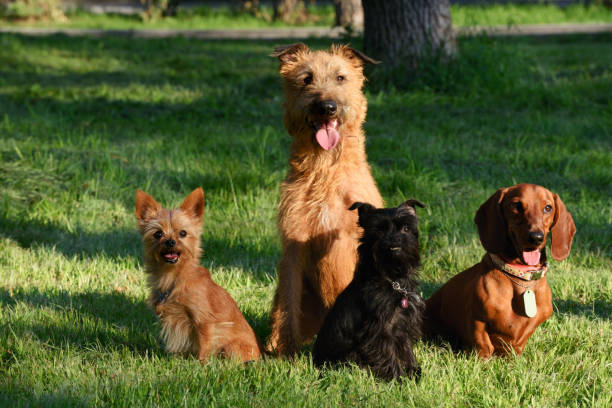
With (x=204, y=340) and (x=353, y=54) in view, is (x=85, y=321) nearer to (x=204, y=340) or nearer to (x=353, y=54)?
(x=204, y=340)

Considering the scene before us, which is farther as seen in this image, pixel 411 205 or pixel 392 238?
pixel 411 205

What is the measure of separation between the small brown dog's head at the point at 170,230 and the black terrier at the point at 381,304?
101cm

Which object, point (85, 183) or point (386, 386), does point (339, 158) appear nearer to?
point (386, 386)

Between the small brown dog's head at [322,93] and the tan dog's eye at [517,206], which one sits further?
the small brown dog's head at [322,93]

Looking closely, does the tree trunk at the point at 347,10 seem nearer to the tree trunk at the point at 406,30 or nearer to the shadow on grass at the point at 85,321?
the tree trunk at the point at 406,30

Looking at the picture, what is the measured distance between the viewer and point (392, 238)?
4.02 metres

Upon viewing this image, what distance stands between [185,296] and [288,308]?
80 cm

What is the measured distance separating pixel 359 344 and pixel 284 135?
6.11m

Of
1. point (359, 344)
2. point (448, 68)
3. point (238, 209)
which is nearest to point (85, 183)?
point (238, 209)

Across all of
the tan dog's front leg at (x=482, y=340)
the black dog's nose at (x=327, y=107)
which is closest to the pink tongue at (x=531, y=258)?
the tan dog's front leg at (x=482, y=340)

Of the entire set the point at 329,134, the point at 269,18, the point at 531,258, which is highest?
the point at 269,18

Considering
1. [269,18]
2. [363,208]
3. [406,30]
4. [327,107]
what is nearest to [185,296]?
[363,208]

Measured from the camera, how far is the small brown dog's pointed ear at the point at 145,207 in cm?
449

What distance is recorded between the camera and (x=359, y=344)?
4188 mm
